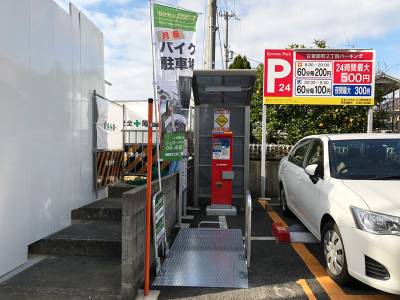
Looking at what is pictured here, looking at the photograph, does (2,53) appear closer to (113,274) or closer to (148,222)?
(148,222)

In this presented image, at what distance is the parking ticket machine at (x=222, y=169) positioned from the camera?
7.96 metres

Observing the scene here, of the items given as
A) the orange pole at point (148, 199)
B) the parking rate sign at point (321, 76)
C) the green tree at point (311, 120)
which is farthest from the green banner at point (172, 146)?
the green tree at point (311, 120)

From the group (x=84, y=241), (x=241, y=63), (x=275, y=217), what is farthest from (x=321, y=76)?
(x=241, y=63)

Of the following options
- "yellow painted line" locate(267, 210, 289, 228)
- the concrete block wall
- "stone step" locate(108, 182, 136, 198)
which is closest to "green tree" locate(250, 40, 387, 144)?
"yellow painted line" locate(267, 210, 289, 228)

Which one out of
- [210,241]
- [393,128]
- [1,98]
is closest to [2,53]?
[1,98]

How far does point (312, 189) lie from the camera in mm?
5262

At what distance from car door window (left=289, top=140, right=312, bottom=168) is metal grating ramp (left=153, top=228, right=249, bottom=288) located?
1527 millimetres

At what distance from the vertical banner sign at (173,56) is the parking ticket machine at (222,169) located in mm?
1536

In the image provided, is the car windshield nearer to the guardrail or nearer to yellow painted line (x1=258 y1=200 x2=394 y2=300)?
yellow painted line (x1=258 y1=200 x2=394 y2=300)

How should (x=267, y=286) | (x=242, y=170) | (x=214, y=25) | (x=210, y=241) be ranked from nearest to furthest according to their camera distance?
(x=267, y=286) → (x=210, y=241) → (x=242, y=170) → (x=214, y=25)

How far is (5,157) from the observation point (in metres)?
4.32

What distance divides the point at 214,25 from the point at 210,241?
10.1 m

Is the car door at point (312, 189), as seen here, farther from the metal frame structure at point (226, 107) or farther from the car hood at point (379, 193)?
the metal frame structure at point (226, 107)

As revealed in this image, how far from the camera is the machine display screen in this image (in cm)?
796
